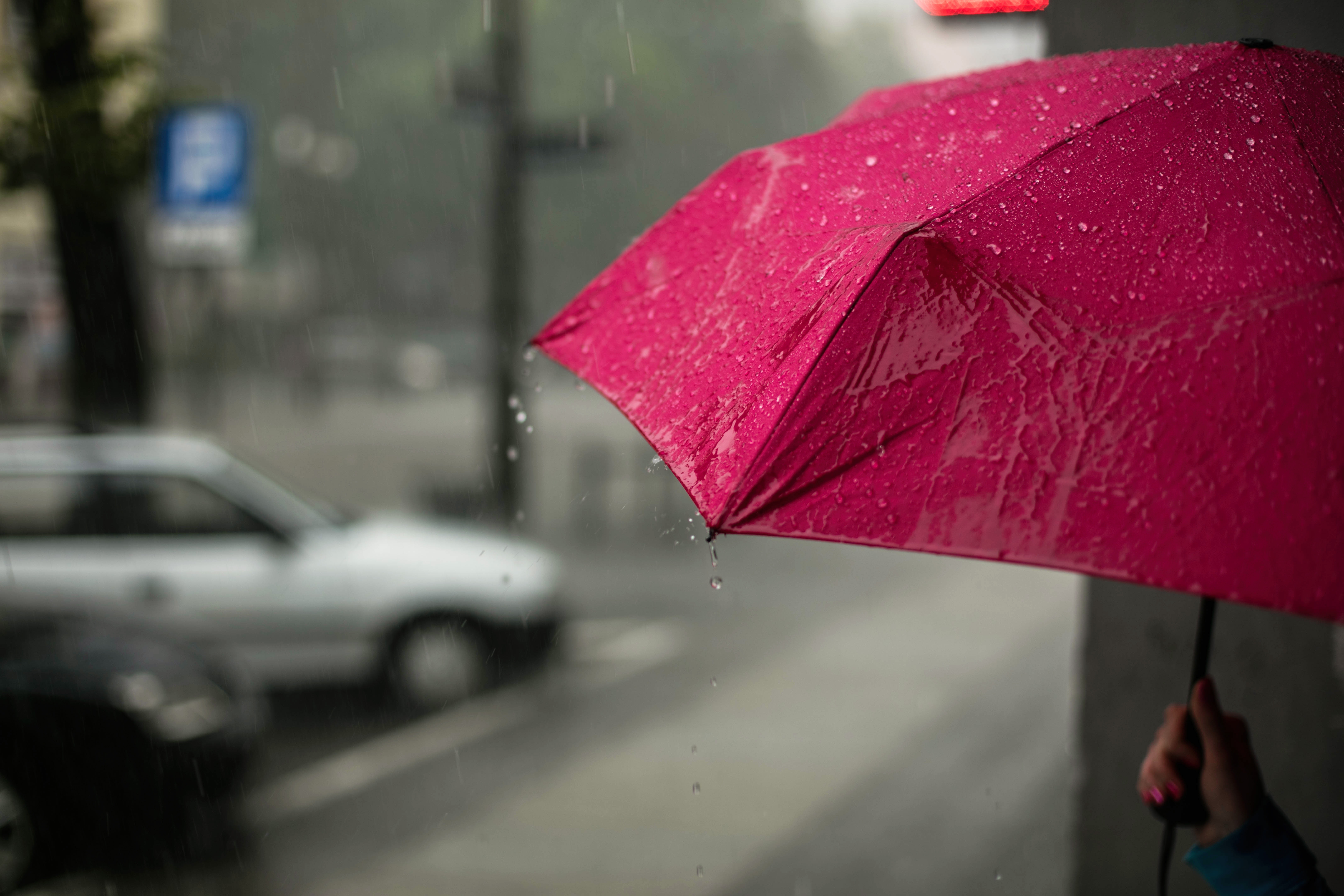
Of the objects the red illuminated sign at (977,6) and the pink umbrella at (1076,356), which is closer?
the pink umbrella at (1076,356)

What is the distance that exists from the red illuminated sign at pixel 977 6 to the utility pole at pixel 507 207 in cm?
670

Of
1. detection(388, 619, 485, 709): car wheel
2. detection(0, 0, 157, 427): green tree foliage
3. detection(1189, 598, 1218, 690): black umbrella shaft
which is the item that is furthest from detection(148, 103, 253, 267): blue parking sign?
detection(1189, 598, 1218, 690): black umbrella shaft

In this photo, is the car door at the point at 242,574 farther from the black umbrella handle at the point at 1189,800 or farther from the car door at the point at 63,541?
the black umbrella handle at the point at 1189,800

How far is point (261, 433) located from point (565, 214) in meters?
10.3

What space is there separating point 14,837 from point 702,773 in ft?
9.86

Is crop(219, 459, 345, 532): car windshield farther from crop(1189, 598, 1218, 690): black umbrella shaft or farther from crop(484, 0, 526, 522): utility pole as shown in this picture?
crop(1189, 598, 1218, 690): black umbrella shaft

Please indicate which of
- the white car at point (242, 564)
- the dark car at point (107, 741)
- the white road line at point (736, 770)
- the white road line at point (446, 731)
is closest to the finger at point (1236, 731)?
the white road line at point (736, 770)

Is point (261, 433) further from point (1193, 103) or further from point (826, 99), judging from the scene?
point (1193, 103)

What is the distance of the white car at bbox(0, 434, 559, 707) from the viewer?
6227mm

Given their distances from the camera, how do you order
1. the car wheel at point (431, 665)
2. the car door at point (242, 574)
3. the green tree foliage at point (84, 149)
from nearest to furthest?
the car door at point (242, 574) → the car wheel at point (431, 665) → the green tree foliage at point (84, 149)

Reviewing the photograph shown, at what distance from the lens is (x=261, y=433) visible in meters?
26.0

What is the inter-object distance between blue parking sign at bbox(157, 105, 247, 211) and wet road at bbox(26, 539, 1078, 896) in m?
4.33

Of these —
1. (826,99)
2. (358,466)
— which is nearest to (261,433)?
(358,466)

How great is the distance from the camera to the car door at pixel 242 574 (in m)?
6.33
